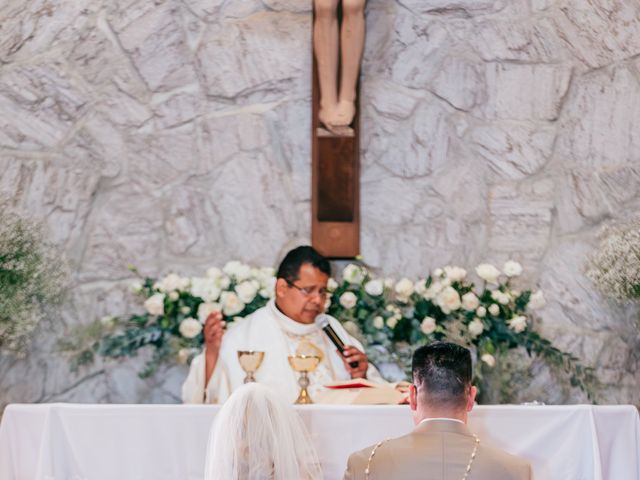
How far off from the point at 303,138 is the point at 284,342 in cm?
142

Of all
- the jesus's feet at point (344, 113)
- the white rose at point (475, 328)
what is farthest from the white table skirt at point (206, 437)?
the jesus's feet at point (344, 113)

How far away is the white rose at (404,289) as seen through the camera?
19.7 feet

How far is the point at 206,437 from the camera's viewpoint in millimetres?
4242

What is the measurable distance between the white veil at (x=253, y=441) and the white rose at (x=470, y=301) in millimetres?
2682

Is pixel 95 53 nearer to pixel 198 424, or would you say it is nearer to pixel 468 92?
pixel 468 92

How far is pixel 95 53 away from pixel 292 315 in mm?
2024

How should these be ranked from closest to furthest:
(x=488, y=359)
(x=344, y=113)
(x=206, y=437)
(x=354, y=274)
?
(x=206, y=437), (x=488, y=359), (x=354, y=274), (x=344, y=113)

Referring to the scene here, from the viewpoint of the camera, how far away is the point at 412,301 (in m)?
6.09

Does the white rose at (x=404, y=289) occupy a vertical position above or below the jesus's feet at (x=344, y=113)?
below

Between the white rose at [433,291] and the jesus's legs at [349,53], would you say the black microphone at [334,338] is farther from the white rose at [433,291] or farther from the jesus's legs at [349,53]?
the jesus's legs at [349,53]

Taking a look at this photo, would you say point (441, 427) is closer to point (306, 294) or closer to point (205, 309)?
point (306, 294)

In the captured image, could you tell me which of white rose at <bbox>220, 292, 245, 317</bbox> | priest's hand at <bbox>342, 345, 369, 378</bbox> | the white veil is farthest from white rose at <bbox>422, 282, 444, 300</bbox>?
the white veil

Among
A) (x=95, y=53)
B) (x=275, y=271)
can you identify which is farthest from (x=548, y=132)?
(x=95, y=53)

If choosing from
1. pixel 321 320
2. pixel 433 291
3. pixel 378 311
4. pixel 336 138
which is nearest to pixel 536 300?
pixel 433 291
